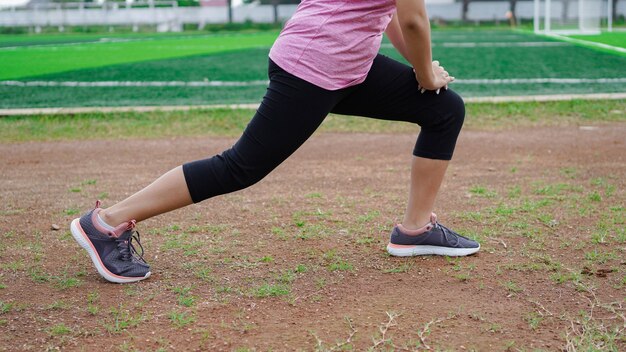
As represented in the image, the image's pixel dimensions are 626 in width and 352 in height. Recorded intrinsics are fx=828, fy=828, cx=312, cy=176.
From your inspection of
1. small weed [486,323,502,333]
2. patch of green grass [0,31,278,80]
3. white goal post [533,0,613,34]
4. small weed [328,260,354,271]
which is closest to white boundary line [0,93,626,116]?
patch of green grass [0,31,278,80]

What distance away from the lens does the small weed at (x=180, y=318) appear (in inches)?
123

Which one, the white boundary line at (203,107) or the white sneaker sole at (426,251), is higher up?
the white boundary line at (203,107)

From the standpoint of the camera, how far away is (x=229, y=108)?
8820 mm

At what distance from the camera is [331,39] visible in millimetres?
3283

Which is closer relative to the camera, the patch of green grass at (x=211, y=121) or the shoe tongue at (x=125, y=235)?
the shoe tongue at (x=125, y=235)

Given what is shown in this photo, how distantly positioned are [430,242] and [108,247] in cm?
150

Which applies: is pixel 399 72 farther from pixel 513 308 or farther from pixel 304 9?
pixel 513 308

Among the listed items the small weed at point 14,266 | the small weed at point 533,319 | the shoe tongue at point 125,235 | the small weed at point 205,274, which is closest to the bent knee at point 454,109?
the small weed at point 533,319

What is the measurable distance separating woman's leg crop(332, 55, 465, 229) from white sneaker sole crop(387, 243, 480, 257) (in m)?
0.25

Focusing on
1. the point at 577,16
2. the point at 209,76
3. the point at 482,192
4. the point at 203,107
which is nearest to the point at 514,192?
the point at 482,192

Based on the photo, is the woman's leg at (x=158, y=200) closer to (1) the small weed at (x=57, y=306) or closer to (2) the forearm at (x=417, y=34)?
(1) the small weed at (x=57, y=306)

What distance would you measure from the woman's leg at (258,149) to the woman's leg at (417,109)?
207mm

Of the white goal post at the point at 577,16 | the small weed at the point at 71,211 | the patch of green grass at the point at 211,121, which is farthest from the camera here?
the white goal post at the point at 577,16

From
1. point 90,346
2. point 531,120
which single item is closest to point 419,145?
point 90,346
